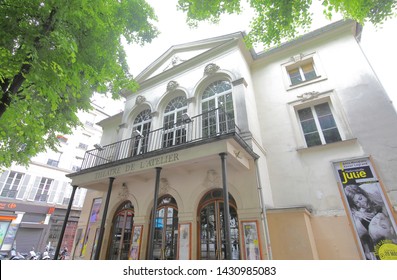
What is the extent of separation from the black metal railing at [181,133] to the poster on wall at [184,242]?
263cm

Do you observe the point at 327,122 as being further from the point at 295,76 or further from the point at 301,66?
the point at 301,66

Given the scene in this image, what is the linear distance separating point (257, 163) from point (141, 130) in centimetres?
618

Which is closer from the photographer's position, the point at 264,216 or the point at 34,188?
the point at 264,216

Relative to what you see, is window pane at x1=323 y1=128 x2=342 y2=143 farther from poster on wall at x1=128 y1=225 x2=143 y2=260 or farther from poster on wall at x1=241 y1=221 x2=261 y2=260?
poster on wall at x1=128 y1=225 x2=143 y2=260

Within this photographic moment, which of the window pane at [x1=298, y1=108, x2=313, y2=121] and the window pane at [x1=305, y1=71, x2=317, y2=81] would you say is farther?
the window pane at [x1=305, y1=71, x2=317, y2=81]

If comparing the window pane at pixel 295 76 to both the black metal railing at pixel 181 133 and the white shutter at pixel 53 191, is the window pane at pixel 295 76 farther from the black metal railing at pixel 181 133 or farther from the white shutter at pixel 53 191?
the white shutter at pixel 53 191

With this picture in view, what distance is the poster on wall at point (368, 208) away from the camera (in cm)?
514

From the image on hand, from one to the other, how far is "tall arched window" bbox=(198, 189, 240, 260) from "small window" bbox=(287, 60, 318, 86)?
5633mm

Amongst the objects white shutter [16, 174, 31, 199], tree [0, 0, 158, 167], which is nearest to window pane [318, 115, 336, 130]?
tree [0, 0, 158, 167]

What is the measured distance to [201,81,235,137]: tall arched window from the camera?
7512 mm

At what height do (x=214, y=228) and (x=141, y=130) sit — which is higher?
(x=141, y=130)

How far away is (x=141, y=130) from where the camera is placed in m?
10.2

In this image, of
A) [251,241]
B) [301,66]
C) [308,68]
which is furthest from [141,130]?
[308,68]

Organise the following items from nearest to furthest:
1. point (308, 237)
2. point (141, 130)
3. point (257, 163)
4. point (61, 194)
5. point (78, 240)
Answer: point (308, 237)
point (257, 163)
point (78, 240)
point (141, 130)
point (61, 194)
